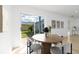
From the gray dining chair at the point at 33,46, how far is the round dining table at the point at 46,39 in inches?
2.2

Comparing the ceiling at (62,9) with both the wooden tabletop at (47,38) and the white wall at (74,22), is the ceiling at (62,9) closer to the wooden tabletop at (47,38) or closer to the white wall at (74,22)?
the white wall at (74,22)

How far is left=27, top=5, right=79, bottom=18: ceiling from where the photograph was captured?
1.43 metres

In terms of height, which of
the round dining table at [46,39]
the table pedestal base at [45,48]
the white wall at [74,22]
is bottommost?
the table pedestal base at [45,48]

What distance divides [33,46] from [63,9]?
71 cm

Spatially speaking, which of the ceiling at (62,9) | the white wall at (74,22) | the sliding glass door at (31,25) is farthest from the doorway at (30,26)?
the white wall at (74,22)

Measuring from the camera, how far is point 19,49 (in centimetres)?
152

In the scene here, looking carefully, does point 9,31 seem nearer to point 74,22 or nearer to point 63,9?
point 63,9

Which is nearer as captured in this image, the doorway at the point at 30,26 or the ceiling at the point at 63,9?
the ceiling at the point at 63,9

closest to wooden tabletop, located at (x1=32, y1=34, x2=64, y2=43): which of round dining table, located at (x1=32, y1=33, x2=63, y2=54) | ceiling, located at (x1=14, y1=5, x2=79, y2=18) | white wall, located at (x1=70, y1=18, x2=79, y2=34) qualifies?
round dining table, located at (x1=32, y1=33, x2=63, y2=54)

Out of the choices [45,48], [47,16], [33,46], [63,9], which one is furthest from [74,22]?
[33,46]

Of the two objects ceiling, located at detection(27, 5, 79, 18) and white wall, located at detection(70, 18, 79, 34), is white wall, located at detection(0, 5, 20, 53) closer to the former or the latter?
ceiling, located at detection(27, 5, 79, 18)

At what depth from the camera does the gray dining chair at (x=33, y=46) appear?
157 centimetres

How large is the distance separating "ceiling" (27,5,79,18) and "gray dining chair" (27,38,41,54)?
49cm
